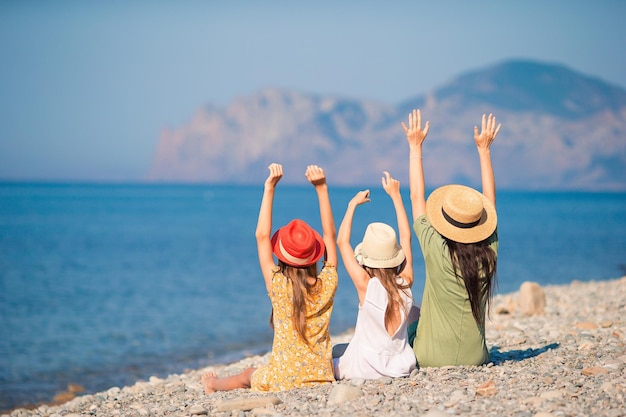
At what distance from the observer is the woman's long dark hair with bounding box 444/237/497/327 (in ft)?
20.4

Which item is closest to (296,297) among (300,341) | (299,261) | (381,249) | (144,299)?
(299,261)

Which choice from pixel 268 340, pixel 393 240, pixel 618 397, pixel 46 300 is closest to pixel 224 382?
pixel 393 240

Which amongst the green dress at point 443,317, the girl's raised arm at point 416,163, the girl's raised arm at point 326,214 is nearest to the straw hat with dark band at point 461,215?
the green dress at point 443,317

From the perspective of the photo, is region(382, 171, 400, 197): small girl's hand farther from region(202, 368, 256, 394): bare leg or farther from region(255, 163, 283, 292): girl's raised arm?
region(202, 368, 256, 394): bare leg

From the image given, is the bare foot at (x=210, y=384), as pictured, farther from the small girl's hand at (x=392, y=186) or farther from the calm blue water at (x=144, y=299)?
the calm blue water at (x=144, y=299)

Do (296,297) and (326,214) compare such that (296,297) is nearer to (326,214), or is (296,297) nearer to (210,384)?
(326,214)

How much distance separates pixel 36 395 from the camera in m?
11.6

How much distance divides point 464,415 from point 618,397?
1176 millimetres

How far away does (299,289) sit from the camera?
20.2ft

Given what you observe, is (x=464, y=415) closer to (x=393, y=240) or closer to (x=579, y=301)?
(x=393, y=240)

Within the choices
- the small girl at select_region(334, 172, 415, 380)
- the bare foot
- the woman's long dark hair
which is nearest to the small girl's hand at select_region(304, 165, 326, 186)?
the small girl at select_region(334, 172, 415, 380)

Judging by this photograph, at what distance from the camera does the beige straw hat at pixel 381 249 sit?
6.20 metres

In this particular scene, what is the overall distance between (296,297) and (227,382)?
138cm

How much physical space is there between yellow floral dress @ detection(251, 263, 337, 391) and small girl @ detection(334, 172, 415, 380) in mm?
223
